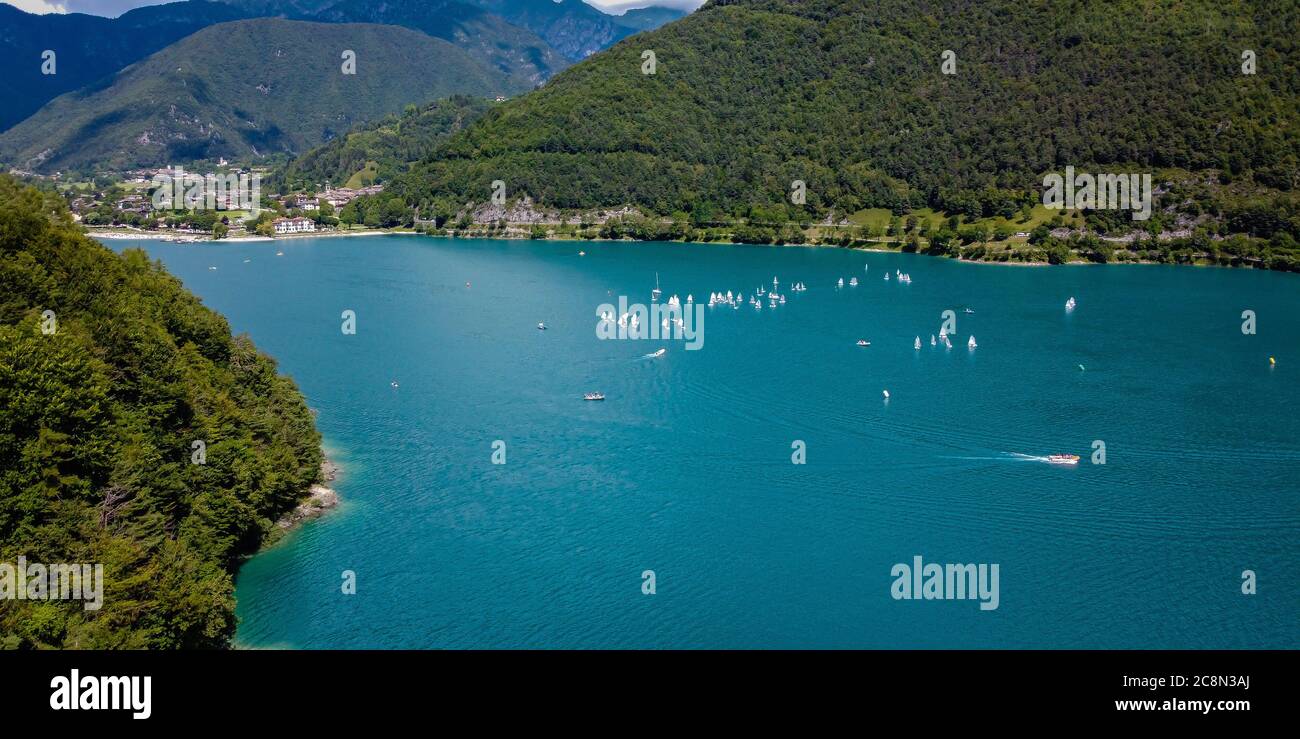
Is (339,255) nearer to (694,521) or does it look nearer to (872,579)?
(694,521)

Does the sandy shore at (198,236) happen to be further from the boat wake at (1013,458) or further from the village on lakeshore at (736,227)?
the boat wake at (1013,458)

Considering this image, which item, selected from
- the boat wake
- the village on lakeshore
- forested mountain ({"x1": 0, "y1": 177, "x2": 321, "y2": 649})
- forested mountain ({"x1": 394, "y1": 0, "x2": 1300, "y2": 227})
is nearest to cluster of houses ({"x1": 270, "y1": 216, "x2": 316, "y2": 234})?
the village on lakeshore

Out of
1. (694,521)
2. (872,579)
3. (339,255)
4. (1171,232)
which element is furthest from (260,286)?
(1171,232)

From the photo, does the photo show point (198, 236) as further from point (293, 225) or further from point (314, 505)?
point (314, 505)

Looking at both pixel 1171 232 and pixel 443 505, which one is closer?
pixel 443 505

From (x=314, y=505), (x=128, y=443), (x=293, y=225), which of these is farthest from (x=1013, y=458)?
(x=293, y=225)
